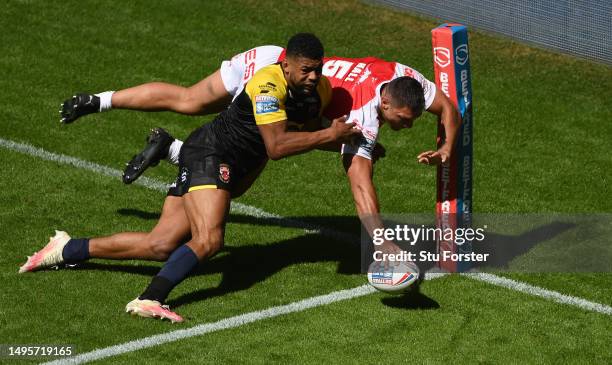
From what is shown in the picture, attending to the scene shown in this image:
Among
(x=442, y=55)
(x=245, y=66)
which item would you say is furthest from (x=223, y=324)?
(x=442, y=55)

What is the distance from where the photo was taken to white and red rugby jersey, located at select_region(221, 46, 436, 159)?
34.2 feet

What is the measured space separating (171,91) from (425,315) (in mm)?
3638

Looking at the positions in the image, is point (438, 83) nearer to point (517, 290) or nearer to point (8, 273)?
point (517, 290)

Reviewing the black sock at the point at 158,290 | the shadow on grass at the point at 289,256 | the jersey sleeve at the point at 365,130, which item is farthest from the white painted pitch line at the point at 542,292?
the black sock at the point at 158,290

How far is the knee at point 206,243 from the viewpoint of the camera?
1009 centimetres

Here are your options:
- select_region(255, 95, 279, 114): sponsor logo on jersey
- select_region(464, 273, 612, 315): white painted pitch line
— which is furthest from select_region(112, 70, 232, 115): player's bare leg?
select_region(464, 273, 612, 315): white painted pitch line

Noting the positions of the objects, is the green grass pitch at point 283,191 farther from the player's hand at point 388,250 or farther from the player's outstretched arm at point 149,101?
the player's outstretched arm at point 149,101

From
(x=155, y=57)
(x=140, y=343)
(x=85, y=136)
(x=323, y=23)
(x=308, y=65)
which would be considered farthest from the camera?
(x=323, y=23)

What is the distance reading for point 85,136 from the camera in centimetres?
1416

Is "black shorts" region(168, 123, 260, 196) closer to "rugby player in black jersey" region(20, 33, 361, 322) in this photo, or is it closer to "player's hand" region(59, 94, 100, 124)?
"rugby player in black jersey" region(20, 33, 361, 322)

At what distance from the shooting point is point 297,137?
10055 mm

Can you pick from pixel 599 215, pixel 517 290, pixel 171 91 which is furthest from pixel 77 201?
pixel 599 215

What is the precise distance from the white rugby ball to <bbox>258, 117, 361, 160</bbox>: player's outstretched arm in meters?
1.10

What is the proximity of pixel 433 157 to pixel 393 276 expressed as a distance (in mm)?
1108
